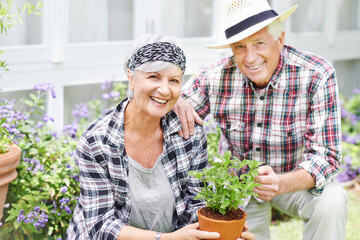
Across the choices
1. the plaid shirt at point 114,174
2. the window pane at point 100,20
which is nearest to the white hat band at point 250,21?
the plaid shirt at point 114,174

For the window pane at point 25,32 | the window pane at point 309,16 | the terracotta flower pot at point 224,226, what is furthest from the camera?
the window pane at point 309,16

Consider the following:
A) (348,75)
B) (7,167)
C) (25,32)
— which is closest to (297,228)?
(7,167)

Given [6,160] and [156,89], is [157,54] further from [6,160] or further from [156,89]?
[6,160]

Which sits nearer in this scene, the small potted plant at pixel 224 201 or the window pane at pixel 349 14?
the small potted plant at pixel 224 201

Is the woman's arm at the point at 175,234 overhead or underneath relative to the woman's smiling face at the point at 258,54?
underneath

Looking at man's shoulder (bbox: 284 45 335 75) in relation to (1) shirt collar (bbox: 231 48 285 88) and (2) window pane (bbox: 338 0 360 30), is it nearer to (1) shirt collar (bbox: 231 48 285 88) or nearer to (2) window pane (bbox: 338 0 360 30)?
(1) shirt collar (bbox: 231 48 285 88)

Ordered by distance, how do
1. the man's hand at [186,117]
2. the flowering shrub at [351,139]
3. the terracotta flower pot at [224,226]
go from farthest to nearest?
the flowering shrub at [351,139], the man's hand at [186,117], the terracotta flower pot at [224,226]

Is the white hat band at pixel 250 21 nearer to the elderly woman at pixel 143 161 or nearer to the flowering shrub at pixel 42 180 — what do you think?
the elderly woman at pixel 143 161

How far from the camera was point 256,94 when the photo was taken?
270cm

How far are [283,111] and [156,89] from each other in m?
0.79

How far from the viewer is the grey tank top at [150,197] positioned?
236cm

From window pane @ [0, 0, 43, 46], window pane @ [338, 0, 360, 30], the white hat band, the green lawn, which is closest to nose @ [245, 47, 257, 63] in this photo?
the white hat band

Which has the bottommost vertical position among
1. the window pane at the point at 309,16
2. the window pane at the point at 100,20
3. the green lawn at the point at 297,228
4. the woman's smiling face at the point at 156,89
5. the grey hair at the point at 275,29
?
the green lawn at the point at 297,228

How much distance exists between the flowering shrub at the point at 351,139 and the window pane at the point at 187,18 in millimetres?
1582
